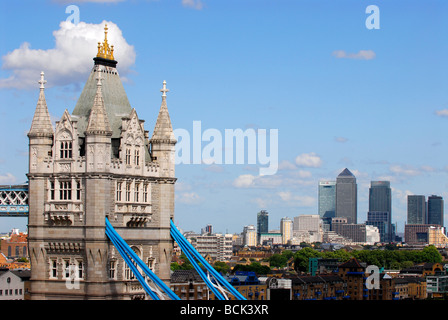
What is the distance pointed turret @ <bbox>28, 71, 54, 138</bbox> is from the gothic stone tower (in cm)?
7

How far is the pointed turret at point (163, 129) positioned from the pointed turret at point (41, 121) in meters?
7.28

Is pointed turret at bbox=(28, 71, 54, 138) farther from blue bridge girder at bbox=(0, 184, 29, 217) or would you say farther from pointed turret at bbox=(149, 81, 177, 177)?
pointed turret at bbox=(149, 81, 177, 177)

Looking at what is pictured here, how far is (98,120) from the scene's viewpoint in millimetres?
65625

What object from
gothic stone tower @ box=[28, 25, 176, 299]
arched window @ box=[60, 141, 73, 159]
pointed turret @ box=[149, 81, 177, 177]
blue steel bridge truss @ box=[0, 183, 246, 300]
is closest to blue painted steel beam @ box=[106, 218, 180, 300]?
blue steel bridge truss @ box=[0, 183, 246, 300]

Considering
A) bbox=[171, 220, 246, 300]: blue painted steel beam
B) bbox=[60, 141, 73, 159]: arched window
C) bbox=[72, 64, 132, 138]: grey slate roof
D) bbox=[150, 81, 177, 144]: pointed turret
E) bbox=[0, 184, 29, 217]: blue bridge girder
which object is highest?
bbox=[72, 64, 132, 138]: grey slate roof

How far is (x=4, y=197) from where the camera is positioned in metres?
71.0

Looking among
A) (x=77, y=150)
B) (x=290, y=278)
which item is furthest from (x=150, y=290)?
(x=290, y=278)

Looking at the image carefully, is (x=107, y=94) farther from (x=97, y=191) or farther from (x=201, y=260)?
(x=201, y=260)

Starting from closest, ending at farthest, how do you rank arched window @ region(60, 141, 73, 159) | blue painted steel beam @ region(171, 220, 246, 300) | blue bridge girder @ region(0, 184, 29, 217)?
blue painted steel beam @ region(171, 220, 246, 300) → arched window @ region(60, 141, 73, 159) → blue bridge girder @ region(0, 184, 29, 217)

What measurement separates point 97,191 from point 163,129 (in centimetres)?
802

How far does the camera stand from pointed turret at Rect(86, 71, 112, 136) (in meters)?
65.4

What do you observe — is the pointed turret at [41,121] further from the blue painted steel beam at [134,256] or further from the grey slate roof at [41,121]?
the blue painted steel beam at [134,256]
